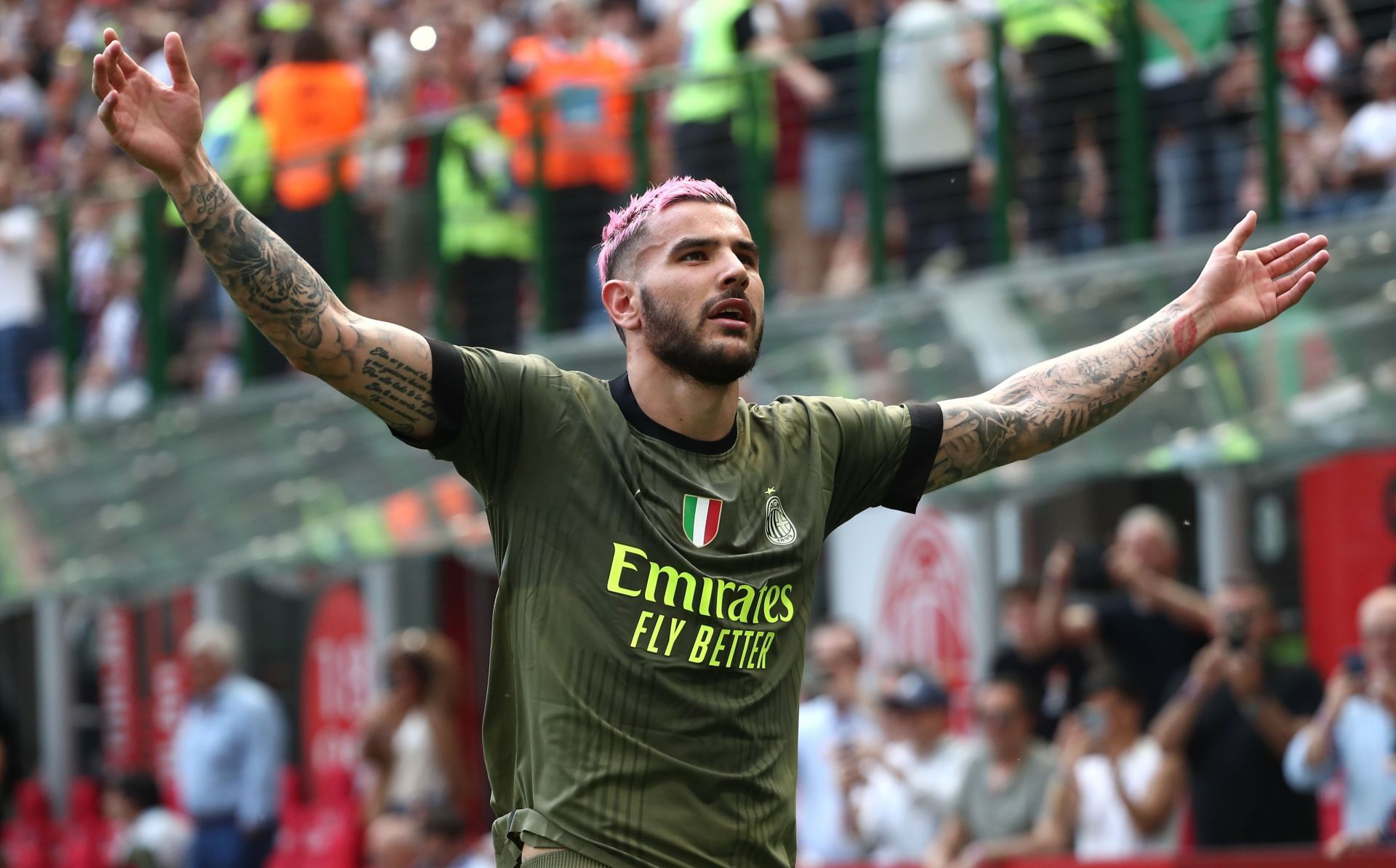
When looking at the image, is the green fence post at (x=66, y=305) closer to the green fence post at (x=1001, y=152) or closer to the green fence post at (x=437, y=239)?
the green fence post at (x=437, y=239)

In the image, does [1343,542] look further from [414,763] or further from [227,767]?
[227,767]

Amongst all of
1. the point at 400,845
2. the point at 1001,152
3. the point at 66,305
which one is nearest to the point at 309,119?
the point at 66,305

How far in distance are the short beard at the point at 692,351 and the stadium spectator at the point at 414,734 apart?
24.8 feet

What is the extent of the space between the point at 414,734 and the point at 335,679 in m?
4.42

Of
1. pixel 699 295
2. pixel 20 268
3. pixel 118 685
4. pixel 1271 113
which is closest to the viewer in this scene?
pixel 699 295

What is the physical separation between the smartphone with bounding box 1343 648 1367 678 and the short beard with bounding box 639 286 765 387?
14.8 feet

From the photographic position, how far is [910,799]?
9602 millimetres

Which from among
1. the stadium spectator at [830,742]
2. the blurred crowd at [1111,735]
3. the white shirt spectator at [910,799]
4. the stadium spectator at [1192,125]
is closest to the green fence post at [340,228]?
the blurred crowd at [1111,735]

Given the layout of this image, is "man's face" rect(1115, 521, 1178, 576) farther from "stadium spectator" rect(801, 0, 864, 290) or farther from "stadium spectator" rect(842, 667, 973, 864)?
"stadium spectator" rect(801, 0, 864, 290)

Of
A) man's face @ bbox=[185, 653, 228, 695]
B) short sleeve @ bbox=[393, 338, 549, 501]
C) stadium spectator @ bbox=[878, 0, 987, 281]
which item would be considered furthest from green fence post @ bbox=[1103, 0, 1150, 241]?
short sleeve @ bbox=[393, 338, 549, 501]

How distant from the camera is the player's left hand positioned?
5.04 metres

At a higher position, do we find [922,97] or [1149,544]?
[922,97]

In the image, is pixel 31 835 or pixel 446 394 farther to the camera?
pixel 31 835

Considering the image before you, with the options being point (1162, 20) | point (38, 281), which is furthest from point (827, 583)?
point (38, 281)
